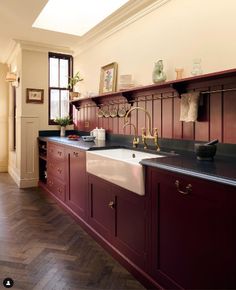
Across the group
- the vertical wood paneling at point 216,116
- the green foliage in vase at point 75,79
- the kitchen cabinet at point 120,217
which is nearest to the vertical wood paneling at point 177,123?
the vertical wood paneling at point 216,116

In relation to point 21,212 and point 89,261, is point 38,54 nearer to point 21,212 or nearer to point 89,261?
point 21,212

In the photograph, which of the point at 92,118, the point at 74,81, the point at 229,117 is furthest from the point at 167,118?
the point at 74,81

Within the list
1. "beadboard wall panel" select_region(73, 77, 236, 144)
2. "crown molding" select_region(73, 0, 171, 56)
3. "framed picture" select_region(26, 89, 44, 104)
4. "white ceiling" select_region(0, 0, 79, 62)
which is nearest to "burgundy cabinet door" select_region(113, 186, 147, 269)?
"beadboard wall panel" select_region(73, 77, 236, 144)

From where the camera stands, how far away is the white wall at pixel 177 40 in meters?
2.12

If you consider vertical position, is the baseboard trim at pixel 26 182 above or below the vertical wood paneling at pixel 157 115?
below

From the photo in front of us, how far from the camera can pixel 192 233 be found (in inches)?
57.2

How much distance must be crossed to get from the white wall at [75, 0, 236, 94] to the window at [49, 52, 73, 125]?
1414mm

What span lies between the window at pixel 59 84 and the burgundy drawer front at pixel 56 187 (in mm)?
1254

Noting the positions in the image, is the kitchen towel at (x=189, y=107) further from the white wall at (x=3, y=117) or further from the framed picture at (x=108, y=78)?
the white wall at (x=3, y=117)

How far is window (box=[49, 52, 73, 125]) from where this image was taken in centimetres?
489

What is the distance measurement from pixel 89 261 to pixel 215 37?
6.93ft

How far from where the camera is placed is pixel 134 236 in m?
1.97

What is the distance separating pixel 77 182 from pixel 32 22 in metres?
2.24

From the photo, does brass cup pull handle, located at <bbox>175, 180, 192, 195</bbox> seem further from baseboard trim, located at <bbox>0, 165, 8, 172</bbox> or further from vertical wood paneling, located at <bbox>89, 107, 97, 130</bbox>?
baseboard trim, located at <bbox>0, 165, 8, 172</bbox>
